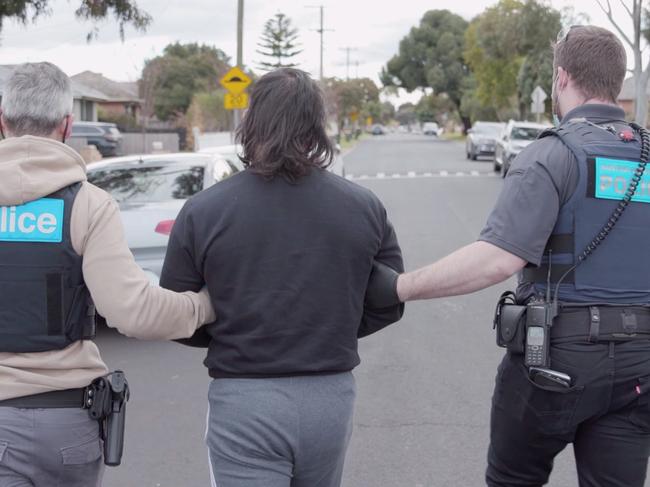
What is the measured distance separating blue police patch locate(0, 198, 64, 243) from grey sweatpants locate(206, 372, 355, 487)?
2.11 ft

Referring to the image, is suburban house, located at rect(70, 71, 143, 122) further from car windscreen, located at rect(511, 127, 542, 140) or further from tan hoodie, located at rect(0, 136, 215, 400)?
tan hoodie, located at rect(0, 136, 215, 400)

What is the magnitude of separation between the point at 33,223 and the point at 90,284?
0.78ft

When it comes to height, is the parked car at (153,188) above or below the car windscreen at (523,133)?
below

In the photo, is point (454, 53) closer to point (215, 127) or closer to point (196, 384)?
point (215, 127)

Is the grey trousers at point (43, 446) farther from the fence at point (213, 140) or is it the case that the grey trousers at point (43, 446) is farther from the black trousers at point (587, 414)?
the fence at point (213, 140)

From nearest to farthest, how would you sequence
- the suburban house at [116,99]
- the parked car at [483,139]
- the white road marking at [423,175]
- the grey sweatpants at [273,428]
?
the grey sweatpants at [273,428] → the white road marking at [423,175] → the parked car at [483,139] → the suburban house at [116,99]

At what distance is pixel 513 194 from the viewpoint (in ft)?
9.45

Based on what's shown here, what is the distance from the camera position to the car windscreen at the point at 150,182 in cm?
839

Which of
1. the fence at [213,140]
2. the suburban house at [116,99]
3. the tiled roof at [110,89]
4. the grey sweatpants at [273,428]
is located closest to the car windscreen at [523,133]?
the fence at [213,140]

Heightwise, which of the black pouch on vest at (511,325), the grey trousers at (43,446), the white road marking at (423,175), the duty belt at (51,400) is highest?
the black pouch on vest at (511,325)

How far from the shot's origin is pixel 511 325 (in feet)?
9.78

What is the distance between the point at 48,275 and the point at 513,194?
143 cm

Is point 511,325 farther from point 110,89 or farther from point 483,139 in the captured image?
point 110,89

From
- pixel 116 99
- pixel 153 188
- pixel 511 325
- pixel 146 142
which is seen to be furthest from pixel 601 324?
pixel 116 99
